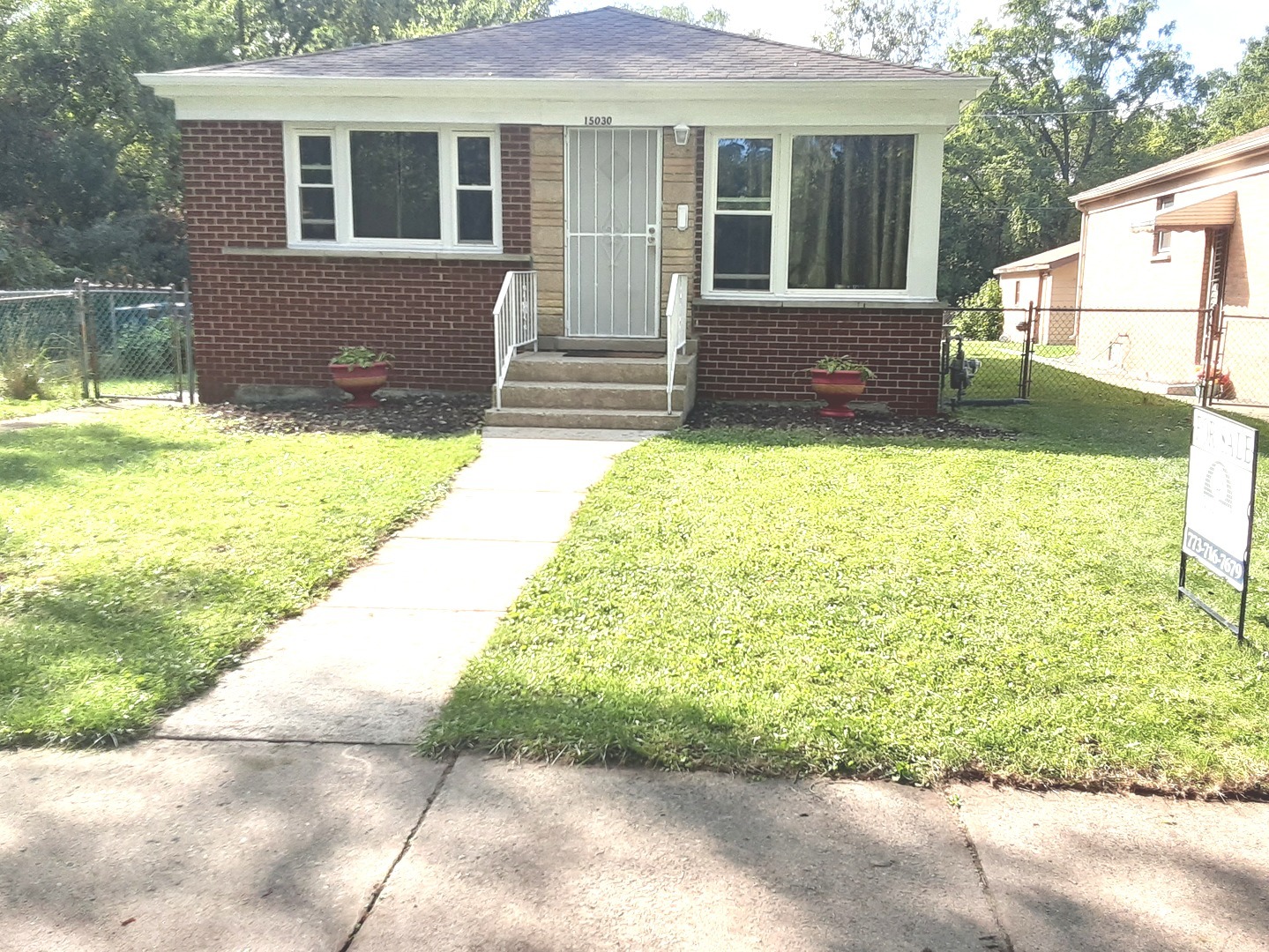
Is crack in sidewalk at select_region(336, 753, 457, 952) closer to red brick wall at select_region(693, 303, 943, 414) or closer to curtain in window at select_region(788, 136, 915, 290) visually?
red brick wall at select_region(693, 303, 943, 414)

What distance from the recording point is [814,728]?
3346 millimetres

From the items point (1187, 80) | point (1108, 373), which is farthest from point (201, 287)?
point (1187, 80)

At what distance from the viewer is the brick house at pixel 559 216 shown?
10750mm

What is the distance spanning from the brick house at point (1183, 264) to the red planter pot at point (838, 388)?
3.82m

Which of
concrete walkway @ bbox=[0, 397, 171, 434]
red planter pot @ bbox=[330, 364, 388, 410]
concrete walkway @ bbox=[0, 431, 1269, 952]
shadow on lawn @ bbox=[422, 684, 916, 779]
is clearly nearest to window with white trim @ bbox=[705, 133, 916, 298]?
red planter pot @ bbox=[330, 364, 388, 410]

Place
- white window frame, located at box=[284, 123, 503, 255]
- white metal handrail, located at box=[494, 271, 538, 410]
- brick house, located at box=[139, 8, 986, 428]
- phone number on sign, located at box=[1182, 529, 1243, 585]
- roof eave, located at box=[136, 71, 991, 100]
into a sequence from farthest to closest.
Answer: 1. white window frame, located at box=[284, 123, 503, 255]
2. brick house, located at box=[139, 8, 986, 428]
3. roof eave, located at box=[136, 71, 991, 100]
4. white metal handrail, located at box=[494, 271, 538, 410]
5. phone number on sign, located at box=[1182, 529, 1243, 585]

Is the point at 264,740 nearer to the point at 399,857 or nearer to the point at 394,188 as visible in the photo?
the point at 399,857

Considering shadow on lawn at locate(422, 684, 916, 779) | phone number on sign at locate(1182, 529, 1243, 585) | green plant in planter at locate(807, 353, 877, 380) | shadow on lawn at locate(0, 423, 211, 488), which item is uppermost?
green plant in planter at locate(807, 353, 877, 380)

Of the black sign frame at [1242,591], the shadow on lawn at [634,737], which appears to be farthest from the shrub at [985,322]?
the shadow on lawn at [634,737]

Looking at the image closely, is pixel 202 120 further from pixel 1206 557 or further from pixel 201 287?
pixel 1206 557

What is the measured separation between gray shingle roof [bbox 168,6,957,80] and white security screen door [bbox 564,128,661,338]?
747 mm

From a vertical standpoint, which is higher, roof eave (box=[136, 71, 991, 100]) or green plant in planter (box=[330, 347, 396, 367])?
roof eave (box=[136, 71, 991, 100])

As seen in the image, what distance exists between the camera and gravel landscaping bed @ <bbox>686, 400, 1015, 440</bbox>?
983 cm

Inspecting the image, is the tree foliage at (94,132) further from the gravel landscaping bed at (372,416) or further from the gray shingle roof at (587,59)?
the gravel landscaping bed at (372,416)
